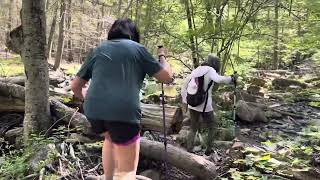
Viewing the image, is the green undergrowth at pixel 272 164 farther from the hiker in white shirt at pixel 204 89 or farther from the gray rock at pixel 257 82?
the gray rock at pixel 257 82

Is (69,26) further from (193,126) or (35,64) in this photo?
(193,126)

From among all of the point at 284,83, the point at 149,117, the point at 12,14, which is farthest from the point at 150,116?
the point at 12,14

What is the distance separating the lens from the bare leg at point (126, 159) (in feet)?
12.1

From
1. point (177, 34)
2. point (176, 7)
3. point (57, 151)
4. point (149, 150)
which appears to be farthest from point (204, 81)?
point (176, 7)

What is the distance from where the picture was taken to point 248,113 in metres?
10.9

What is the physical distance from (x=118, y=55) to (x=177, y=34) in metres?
8.89

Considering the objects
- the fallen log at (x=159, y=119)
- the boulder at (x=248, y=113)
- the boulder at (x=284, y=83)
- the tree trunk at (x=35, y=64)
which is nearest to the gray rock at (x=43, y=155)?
the tree trunk at (x=35, y=64)

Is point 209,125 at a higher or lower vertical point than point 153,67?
lower

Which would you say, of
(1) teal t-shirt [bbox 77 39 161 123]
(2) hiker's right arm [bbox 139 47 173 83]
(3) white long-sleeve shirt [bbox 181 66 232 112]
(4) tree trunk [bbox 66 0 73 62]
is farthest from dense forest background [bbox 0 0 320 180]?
(4) tree trunk [bbox 66 0 73 62]

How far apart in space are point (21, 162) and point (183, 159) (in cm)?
227

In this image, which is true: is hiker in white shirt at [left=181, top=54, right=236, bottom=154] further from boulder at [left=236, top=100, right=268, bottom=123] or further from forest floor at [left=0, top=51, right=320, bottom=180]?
boulder at [left=236, top=100, right=268, bottom=123]

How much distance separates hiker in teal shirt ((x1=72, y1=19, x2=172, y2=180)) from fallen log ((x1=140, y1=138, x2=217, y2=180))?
1630mm

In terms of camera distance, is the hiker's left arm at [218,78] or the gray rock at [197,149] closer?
the hiker's left arm at [218,78]

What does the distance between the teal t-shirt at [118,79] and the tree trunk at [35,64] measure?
11.0 ft
